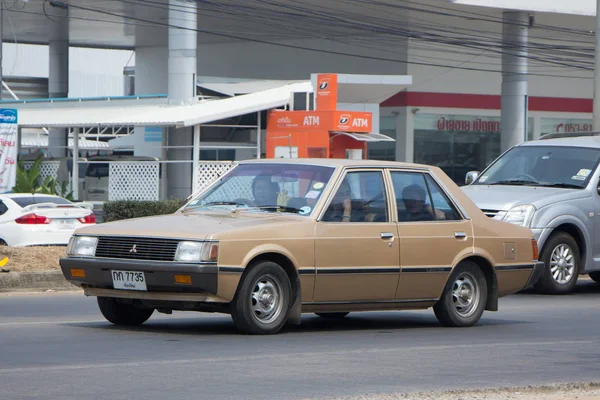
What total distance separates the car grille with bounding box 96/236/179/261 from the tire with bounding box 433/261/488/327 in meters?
2.91

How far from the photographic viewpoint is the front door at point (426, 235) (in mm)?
10586

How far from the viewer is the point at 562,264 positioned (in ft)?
50.1

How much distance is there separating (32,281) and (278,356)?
761 centimetres

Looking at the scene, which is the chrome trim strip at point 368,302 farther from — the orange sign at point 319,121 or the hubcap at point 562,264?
the orange sign at point 319,121

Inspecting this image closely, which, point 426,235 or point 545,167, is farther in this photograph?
point 545,167

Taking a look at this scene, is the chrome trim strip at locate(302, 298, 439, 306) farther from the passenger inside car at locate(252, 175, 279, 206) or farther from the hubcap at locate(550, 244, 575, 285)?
the hubcap at locate(550, 244, 575, 285)

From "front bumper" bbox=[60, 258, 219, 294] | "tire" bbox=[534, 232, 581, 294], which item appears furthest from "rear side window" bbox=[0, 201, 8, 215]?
"front bumper" bbox=[60, 258, 219, 294]

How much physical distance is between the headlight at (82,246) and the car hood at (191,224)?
0.05m

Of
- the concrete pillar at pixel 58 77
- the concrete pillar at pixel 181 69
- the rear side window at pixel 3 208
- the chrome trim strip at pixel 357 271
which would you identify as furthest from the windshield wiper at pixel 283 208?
the concrete pillar at pixel 58 77

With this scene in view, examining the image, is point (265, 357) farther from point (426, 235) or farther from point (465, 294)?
point (465, 294)

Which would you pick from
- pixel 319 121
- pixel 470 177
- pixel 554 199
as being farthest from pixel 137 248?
pixel 319 121

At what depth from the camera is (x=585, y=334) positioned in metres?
11.0

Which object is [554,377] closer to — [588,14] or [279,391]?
[279,391]

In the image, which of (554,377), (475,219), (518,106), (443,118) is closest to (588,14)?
(518,106)
